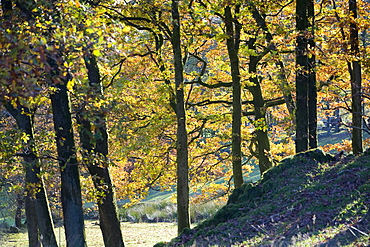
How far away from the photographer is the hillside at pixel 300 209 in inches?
200

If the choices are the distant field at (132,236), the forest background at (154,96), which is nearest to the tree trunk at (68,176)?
the forest background at (154,96)

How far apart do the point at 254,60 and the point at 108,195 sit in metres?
7.48

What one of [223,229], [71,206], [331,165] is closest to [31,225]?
[71,206]

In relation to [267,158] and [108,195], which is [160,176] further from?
[108,195]

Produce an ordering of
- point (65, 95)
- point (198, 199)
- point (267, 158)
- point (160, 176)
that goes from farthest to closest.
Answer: point (198, 199)
point (160, 176)
point (267, 158)
point (65, 95)

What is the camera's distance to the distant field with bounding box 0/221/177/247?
18.4m

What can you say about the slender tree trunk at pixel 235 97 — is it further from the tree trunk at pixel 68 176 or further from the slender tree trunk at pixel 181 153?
the tree trunk at pixel 68 176

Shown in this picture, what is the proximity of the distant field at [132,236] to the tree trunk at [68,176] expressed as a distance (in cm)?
867

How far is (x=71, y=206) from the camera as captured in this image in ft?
28.0

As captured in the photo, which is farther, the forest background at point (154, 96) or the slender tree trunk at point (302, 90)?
the slender tree trunk at point (302, 90)

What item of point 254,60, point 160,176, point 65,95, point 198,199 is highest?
point 254,60

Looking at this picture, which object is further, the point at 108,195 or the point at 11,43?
the point at 108,195

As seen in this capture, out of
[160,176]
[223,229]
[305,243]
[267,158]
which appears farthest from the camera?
[160,176]

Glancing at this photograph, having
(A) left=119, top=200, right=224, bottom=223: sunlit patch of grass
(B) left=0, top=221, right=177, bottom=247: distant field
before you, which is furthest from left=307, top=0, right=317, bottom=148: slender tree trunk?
(A) left=119, top=200, right=224, bottom=223: sunlit patch of grass
